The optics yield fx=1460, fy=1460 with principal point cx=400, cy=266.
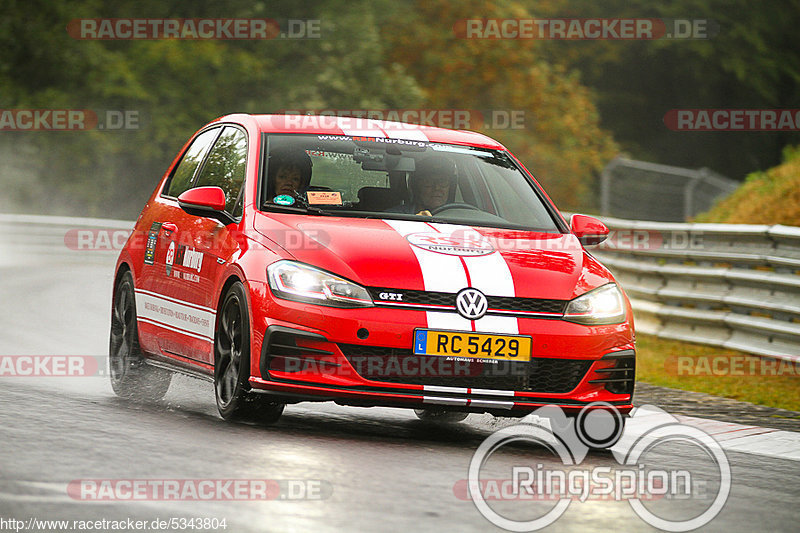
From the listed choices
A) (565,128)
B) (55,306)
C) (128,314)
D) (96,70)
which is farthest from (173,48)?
(128,314)

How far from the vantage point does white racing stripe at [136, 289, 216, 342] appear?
26.1 feet

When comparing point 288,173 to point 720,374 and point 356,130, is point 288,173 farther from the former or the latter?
point 720,374

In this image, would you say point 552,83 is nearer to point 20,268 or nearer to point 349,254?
point 20,268

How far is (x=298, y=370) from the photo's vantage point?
710cm

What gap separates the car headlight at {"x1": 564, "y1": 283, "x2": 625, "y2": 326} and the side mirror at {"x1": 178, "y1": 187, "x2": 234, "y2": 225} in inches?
76.1

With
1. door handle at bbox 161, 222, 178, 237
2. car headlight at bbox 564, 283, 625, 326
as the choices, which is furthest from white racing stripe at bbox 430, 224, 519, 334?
door handle at bbox 161, 222, 178, 237

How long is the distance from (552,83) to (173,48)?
18429 millimetres

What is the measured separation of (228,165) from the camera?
8609mm

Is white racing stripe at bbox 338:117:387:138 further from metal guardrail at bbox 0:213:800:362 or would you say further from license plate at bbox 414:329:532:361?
metal guardrail at bbox 0:213:800:362

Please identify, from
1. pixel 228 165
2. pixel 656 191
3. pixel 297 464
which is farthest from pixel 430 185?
pixel 656 191

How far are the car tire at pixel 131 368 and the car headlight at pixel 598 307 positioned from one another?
288 centimetres

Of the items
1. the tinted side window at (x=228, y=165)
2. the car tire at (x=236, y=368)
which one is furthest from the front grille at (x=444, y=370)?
the tinted side window at (x=228, y=165)

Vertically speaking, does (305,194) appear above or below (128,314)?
above

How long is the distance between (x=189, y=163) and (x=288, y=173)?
143 centimetres
